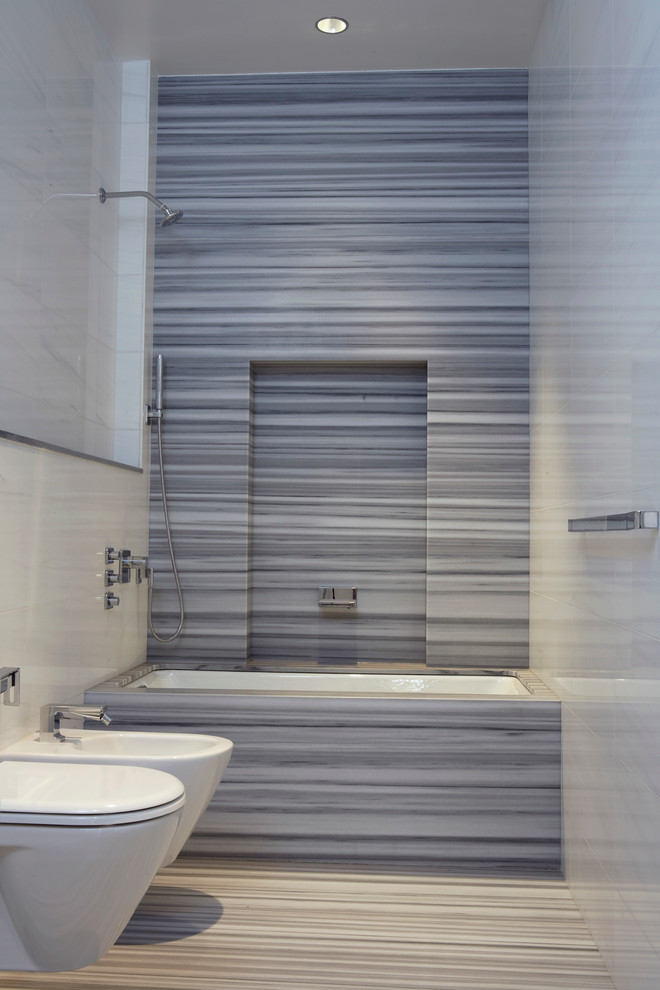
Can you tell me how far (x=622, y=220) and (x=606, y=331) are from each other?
289 millimetres

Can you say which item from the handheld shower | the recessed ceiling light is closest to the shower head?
the handheld shower

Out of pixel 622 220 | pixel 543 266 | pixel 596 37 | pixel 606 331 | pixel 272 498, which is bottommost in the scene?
pixel 272 498

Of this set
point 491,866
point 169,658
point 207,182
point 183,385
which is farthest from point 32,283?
point 491,866

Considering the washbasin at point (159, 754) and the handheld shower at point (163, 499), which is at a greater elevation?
the handheld shower at point (163, 499)

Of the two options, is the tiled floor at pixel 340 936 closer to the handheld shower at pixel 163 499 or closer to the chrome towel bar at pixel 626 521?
the handheld shower at pixel 163 499

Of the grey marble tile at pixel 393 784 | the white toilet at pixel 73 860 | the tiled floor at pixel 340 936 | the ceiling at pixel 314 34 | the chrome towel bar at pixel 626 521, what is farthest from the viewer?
the ceiling at pixel 314 34

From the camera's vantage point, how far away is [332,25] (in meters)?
3.17

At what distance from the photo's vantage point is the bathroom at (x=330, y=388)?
2164mm

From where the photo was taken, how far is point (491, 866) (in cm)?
268

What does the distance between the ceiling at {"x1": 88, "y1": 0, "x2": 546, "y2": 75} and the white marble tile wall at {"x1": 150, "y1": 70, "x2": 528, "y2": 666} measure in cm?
9

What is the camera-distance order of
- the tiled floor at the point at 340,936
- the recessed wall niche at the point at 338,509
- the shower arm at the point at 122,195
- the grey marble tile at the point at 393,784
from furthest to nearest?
the recessed wall niche at the point at 338,509, the shower arm at the point at 122,195, the grey marble tile at the point at 393,784, the tiled floor at the point at 340,936

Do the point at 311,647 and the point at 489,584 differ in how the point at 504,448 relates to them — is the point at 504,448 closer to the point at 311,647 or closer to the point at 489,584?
the point at 489,584

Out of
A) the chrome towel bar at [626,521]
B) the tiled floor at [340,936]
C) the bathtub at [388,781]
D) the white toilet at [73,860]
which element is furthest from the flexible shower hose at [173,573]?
the chrome towel bar at [626,521]

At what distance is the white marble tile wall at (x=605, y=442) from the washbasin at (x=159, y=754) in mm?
1043
